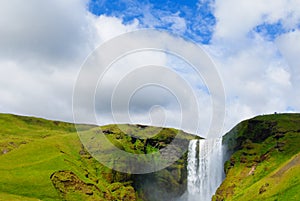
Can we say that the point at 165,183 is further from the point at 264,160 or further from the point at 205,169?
the point at 264,160

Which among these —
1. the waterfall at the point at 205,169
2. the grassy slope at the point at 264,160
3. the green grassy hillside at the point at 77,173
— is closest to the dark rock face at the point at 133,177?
the green grassy hillside at the point at 77,173

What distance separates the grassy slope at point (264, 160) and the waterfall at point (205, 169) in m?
6.43

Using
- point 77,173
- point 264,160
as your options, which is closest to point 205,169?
point 264,160

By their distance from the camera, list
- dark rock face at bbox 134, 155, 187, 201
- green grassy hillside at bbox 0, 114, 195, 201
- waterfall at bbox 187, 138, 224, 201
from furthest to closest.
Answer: dark rock face at bbox 134, 155, 187, 201 < waterfall at bbox 187, 138, 224, 201 < green grassy hillside at bbox 0, 114, 195, 201

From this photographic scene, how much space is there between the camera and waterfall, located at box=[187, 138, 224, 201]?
133 meters

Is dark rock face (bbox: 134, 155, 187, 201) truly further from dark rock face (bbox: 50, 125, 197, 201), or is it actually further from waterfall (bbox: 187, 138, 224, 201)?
waterfall (bbox: 187, 138, 224, 201)

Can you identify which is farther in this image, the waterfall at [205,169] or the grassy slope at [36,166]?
the waterfall at [205,169]

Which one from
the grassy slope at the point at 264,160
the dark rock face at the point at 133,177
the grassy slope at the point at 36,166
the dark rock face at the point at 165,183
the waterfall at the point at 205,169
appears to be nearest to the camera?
the grassy slope at the point at 264,160

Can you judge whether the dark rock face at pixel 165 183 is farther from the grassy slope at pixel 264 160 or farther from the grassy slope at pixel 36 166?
the grassy slope at pixel 36 166

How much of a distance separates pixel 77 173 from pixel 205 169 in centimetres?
5069

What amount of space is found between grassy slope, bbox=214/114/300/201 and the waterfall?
6.43m

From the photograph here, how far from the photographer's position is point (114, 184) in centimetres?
12606

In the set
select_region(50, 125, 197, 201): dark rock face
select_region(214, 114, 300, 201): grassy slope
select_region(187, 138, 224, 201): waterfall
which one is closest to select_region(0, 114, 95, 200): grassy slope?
select_region(50, 125, 197, 201): dark rock face

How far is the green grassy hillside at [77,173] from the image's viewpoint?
101 meters
